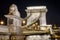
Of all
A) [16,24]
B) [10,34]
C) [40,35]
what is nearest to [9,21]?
[16,24]

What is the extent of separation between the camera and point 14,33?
14469mm

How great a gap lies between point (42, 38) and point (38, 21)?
4937mm

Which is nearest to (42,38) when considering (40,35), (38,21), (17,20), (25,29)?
(40,35)

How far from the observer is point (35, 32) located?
612 inches

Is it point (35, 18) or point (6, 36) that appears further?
point (35, 18)

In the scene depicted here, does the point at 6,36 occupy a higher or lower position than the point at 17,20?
lower

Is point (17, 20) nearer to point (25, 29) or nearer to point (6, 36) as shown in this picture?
point (25, 29)

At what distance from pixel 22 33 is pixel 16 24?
101 centimetres

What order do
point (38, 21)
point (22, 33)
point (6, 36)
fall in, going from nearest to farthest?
point (6, 36) < point (22, 33) < point (38, 21)

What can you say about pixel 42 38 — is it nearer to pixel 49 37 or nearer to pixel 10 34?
pixel 49 37

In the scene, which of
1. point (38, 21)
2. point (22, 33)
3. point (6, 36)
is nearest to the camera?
point (6, 36)

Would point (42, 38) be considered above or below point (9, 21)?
below

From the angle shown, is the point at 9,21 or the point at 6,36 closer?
the point at 6,36

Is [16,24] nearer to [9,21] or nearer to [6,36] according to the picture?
[9,21]
